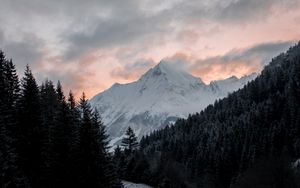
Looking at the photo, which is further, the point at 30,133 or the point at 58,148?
the point at 30,133

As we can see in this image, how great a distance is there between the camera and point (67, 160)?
52.8 metres

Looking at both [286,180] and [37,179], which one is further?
→ [286,180]

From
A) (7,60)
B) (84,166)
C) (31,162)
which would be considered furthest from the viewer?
(7,60)

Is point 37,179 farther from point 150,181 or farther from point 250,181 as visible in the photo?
point 250,181

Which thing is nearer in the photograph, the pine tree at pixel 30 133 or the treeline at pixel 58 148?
the treeline at pixel 58 148

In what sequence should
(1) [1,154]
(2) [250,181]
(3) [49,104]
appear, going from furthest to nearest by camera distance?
(2) [250,181], (3) [49,104], (1) [1,154]

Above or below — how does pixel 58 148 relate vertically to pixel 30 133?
below

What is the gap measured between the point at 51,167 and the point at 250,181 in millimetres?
50549

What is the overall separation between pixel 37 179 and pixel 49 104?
28635 millimetres

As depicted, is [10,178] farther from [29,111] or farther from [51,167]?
[29,111]

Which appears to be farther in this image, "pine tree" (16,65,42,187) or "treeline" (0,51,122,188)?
"pine tree" (16,65,42,187)

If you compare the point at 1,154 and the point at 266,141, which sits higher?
the point at 266,141

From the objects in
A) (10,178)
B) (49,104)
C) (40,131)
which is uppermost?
(49,104)

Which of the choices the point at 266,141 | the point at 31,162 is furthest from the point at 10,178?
the point at 266,141
